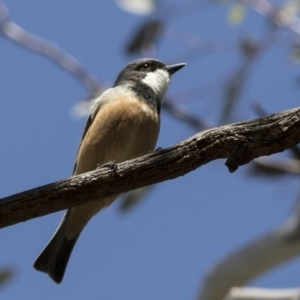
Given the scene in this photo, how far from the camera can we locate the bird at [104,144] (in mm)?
4086

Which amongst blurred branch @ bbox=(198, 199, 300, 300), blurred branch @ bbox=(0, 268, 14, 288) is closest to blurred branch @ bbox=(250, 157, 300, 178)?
blurred branch @ bbox=(198, 199, 300, 300)

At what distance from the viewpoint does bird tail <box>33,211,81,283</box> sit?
417 cm

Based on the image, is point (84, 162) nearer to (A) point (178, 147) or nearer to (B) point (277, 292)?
(A) point (178, 147)

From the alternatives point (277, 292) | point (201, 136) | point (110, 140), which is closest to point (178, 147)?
point (201, 136)

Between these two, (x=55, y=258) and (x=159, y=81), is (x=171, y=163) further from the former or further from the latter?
(x=159, y=81)

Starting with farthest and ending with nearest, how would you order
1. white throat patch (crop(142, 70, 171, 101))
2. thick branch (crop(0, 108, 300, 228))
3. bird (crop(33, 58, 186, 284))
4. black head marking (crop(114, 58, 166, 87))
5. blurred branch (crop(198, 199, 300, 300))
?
blurred branch (crop(198, 199, 300, 300)), black head marking (crop(114, 58, 166, 87)), white throat patch (crop(142, 70, 171, 101)), bird (crop(33, 58, 186, 284)), thick branch (crop(0, 108, 300, 228))

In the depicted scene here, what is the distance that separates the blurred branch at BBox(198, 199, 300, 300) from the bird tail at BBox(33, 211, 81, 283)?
1.16 m

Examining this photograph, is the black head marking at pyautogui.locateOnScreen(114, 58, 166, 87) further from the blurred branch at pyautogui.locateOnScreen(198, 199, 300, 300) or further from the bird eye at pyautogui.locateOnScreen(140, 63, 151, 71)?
the blurred branch at pyautogui.locateOnScreen(198, 199, 300, 300)

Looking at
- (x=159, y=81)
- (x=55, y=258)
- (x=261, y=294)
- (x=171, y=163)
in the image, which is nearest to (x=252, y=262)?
(x=261, y=294)

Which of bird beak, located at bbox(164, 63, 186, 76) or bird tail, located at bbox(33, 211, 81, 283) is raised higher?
bird beak, located at bbox(164, 63, 186, 76)

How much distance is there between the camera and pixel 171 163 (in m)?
3.17

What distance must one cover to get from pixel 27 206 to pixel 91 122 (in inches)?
53.6

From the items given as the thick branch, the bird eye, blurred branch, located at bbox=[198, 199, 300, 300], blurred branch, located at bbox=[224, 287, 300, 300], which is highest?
the bird eye

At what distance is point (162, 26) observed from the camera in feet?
17.9
